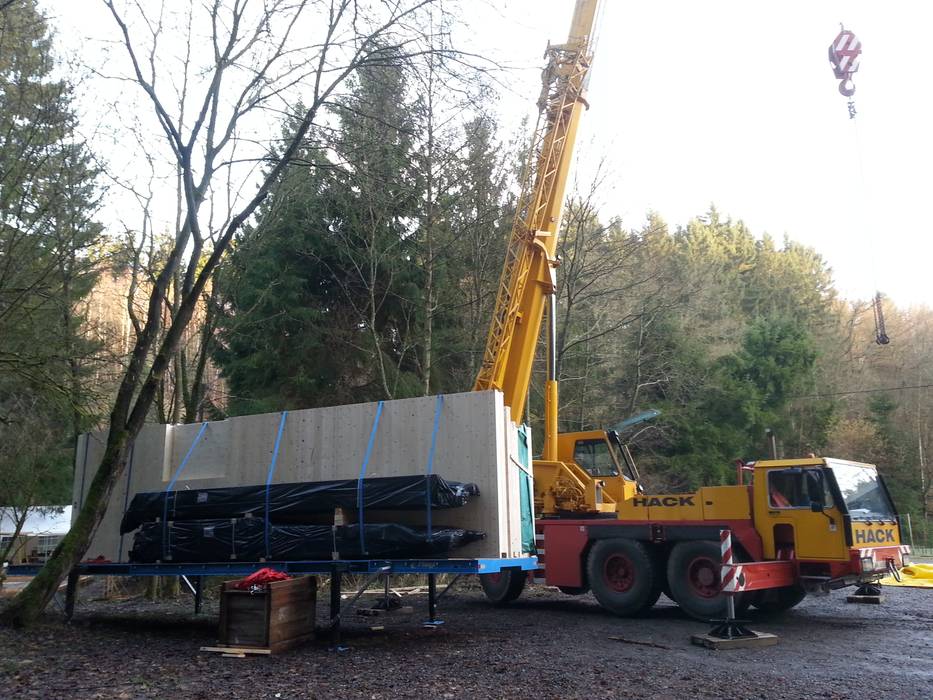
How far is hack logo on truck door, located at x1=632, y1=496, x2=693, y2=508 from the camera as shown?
11625mm

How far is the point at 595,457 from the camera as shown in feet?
46.0

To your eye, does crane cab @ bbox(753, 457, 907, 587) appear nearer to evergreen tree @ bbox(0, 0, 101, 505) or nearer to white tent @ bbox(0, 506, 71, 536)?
evergreen tree @ bbox(0, 0, 101, 505)

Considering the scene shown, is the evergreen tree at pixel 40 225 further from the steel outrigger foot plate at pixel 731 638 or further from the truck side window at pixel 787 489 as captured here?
the truck side window at pixel 787 489

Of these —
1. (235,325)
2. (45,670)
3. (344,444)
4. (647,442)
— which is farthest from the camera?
(647,442)

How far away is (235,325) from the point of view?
17.8 metres

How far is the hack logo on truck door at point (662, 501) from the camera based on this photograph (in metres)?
11.6

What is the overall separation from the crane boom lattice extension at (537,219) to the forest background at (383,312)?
7.43 feet

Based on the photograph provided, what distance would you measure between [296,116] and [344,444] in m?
4.54

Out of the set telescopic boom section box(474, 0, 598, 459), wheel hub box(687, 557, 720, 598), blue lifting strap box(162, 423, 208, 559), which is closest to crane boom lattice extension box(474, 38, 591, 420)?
telescopic boom section box(474, 0, 598, 459)

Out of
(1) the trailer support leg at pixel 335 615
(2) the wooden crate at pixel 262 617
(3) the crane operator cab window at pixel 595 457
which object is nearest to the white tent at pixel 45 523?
(3) the crane operator cab window at pixel 595 457

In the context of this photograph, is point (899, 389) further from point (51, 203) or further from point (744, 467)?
point (51, 203)

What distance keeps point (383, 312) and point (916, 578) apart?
1385 centimetres

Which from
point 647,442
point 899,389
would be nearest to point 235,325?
point 647,442

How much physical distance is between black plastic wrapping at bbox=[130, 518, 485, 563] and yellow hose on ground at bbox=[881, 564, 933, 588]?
10677mm
